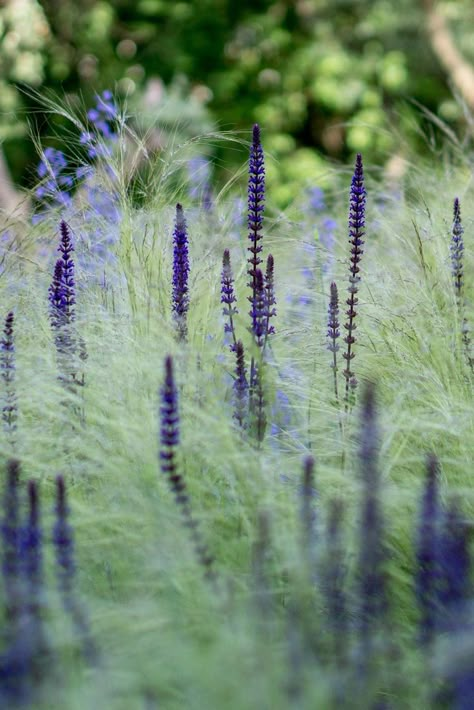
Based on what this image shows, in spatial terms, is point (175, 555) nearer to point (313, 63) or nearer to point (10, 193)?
point (10, 193)

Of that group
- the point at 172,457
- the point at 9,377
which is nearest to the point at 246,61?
the point at 9,377

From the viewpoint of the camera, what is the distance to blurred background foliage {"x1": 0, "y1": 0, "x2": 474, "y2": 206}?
7805mm

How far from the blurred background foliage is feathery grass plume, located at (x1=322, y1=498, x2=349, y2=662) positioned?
626 cm

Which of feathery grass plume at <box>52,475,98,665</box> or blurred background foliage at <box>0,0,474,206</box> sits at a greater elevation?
blurred background foliage at <box>0,0,474,206</box>

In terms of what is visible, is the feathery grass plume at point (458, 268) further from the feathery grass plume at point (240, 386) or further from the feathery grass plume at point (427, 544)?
the feathery grass plume at point (427, 544)

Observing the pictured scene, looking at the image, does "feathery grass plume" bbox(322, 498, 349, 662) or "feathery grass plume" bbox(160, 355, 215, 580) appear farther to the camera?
"feathery grass plume" bbox(160, 355, 215, 580)

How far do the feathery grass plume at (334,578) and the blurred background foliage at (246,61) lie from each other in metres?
6.26

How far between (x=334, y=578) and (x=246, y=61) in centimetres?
808

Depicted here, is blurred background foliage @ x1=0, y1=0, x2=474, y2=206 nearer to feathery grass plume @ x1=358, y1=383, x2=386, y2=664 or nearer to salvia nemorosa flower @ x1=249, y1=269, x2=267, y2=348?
salvia nemorosa flower @ x1=249, y1=269, x2=267, y2=348

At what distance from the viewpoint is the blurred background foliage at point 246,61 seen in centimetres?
780

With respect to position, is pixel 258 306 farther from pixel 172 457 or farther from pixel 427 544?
pixel 427 544

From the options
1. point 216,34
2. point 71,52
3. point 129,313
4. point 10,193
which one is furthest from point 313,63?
point 129,313

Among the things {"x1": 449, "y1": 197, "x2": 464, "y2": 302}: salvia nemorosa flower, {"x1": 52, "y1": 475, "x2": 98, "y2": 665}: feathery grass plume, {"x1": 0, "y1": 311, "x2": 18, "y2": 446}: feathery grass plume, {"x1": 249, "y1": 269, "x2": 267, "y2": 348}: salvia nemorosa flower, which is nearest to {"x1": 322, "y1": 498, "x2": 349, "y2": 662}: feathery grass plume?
{"x1": 52, "y1": 475, "x2": 98, "y2": 665}: feathery grass plume

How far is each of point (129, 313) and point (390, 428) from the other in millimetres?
847
